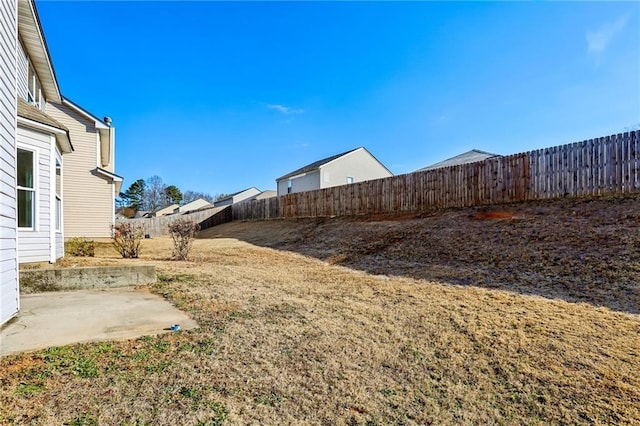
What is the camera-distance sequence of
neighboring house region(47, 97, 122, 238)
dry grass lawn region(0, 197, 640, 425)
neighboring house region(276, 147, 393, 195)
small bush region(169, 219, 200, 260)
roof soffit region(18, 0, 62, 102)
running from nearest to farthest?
dry grass lawn region(0, 197, 640, 425)
roof soffit region(18, 0, 62, 102)
small bush region(169, 219, 200, 260)
neighboring house region(47, 97, 122, 238)
neighboring house region(276, 147, 393, 195)

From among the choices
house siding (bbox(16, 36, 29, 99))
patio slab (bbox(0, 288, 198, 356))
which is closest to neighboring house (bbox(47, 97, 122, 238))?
house siding (bbox(16, 36, 29, 99))

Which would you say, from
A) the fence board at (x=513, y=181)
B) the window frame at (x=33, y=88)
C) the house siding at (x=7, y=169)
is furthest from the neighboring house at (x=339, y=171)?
the house siding at (x=7, y=169)

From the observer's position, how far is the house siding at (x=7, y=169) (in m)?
3.61

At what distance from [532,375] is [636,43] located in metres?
11.8

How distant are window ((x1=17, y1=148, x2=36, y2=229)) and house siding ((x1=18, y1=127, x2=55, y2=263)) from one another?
2.6 inches

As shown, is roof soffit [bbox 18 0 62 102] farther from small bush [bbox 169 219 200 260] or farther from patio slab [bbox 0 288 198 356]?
patio slab [bbox 0 288 198 356]

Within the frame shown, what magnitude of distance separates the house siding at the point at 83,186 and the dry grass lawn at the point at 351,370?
12056 mm

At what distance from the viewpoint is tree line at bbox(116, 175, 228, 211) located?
6100cm

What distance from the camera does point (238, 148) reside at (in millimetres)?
28375

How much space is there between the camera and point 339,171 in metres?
27.4

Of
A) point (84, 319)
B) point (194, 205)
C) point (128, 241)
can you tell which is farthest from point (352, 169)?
point (194, 205)

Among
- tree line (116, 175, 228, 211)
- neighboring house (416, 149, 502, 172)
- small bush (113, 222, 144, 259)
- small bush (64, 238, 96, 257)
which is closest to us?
small bush (64, 238, 96, 257)

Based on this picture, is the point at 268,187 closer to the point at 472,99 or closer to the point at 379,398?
the point at 472,99

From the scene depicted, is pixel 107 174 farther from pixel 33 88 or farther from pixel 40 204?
pixel 40 204
